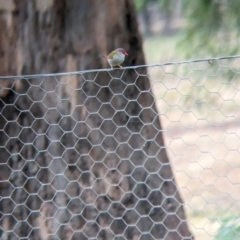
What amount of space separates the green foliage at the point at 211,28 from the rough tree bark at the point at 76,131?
1.20 ft

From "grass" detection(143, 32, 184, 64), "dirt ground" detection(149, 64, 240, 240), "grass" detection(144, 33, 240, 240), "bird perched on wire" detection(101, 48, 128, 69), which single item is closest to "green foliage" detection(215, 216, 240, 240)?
"grass" detection(144, 33, 240, 240)

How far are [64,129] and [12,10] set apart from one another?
359mm

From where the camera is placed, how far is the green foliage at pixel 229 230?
1371 millimetres

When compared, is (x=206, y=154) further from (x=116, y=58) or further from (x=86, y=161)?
(x=116, y=58)

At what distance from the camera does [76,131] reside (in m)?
1.45

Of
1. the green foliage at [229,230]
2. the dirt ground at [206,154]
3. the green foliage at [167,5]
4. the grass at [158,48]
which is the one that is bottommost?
the grass at [158,48]

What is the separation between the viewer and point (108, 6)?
1.45 metres

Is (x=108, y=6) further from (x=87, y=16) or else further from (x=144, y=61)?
(x=144, y=61)

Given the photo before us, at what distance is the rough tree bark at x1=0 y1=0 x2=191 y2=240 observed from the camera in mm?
1443

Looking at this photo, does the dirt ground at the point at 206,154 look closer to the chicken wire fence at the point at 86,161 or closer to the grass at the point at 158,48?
the chicken wire fence at the point at 86,161

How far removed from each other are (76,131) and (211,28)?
0.63 m

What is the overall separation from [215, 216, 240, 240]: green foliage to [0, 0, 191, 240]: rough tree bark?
0.17 metres

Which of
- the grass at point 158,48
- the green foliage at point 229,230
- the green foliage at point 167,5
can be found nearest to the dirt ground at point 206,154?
the green foliage at point 229,230

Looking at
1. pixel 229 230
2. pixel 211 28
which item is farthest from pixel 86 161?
pixel 211 28
